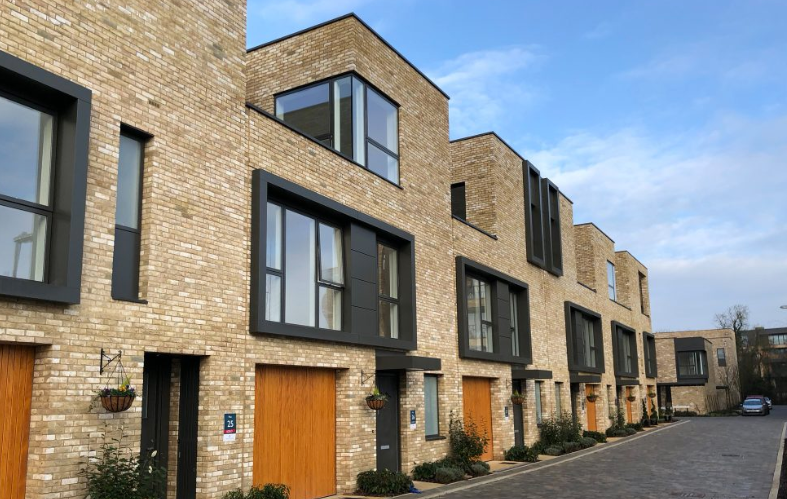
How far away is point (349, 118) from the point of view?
1555cm

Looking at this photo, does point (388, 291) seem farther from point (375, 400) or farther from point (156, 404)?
point (156, 404)

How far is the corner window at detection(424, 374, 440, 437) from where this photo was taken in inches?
691

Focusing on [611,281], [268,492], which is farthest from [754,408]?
[268,492]

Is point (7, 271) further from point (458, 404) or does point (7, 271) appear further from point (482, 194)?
point (482, 194)

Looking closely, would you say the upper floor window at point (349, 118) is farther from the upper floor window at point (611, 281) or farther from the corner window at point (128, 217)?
the upper floor window at point (611, 281)

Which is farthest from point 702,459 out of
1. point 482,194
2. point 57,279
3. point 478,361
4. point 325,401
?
point 57,279

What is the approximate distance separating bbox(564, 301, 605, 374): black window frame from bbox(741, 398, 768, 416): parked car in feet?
93.1

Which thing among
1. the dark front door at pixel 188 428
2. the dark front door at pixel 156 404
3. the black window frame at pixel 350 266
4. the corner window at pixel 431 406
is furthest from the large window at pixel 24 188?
the corner window at pixel 431 406

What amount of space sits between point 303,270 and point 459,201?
11456 mm

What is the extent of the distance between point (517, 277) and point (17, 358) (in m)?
17.8

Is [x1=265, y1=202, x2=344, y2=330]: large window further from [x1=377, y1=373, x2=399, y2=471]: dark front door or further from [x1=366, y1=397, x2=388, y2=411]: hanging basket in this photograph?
[x1=377, y1=373, x2=399, y2=471]: dark front door

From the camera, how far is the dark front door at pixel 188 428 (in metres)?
10.4

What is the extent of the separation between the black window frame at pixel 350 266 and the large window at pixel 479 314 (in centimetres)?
422

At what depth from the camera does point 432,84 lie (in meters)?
19.2
